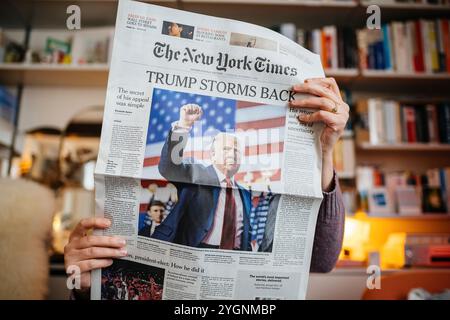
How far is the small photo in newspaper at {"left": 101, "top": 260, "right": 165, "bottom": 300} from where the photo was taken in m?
0.65

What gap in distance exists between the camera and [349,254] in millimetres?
1645

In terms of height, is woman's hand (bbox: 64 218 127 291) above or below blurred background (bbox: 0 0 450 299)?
below

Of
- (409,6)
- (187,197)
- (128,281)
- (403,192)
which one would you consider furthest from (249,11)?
(128,281)

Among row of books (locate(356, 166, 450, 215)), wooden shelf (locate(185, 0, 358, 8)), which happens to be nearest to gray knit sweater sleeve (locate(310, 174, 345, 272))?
row of books (locate(356, 166, 450, 215))

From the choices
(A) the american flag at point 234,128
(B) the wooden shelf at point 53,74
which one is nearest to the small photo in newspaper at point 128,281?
(A) the american flag at point 234,128

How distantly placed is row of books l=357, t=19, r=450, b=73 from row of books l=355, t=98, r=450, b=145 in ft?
0.59

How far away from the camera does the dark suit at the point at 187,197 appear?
64cm

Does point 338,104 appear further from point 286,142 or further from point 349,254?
point 349,254

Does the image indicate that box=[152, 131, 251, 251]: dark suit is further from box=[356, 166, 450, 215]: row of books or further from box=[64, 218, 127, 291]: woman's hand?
box=[356, 166, 450, 215]: row of books

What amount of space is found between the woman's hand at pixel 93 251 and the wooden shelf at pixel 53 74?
1.19 metres

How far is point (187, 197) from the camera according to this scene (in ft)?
2.11

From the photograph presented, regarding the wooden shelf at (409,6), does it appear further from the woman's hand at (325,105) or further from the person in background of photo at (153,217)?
the person in background of photo at (153,217)
